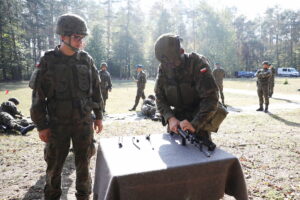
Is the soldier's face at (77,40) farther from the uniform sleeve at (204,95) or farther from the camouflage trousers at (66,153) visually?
the uniform sleeve at (204,95)

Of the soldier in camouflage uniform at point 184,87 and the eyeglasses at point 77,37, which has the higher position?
the eyeglasses at point 77,37

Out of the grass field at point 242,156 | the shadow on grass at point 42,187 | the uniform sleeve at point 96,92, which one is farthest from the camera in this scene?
the grass field at point 242,156

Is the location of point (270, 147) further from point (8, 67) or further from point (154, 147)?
point (8, 67)

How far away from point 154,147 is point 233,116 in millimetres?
8360

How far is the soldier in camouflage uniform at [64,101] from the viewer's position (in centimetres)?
277

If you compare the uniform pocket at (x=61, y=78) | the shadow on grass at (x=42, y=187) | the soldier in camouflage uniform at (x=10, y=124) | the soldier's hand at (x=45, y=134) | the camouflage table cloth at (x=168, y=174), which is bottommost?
the shadow on grass at (x=42, y=187)

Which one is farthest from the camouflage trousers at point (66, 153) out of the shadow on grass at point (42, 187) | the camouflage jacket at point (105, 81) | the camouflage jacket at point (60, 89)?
the camouflage jacket at point (105, 81)

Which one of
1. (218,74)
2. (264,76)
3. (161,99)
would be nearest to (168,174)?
(161,99)

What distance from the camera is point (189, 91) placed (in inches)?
112

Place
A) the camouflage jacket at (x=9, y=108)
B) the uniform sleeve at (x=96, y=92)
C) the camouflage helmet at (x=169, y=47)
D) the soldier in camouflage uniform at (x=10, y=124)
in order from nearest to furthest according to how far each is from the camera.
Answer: the camouflage helmet at (x=169, y=47) → the uniform sleeve at (x=96, y=92) → the soldier in camouflage uniform at (x=10, y=124) → the camouflage jacket at (x=9, y=108)

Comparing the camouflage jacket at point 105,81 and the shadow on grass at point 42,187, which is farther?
the camouflage jacket at point 105,81

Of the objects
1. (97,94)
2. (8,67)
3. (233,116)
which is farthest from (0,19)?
(97,94)

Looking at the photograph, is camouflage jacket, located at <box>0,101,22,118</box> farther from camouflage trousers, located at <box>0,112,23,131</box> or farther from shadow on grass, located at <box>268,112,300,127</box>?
shadow on grass, located at <box>268,112,300,127</box>

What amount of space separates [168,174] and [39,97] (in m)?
1.69
